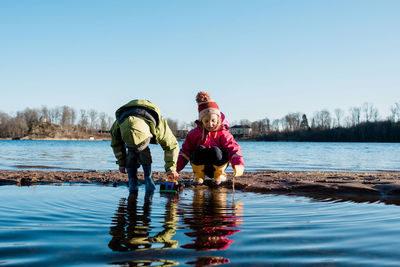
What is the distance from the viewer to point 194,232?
2461 millimetres

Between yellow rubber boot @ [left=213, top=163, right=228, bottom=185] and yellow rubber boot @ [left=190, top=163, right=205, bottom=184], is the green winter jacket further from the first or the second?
yellow rubber boot @ [left=213, top=163, right=228, bottom=185]

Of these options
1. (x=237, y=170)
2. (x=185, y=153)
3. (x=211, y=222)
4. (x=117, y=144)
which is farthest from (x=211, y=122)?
(x=211, y=222)

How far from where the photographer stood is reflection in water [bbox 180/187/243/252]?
7.09ft

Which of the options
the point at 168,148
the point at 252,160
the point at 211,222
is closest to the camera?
the point at 211,222

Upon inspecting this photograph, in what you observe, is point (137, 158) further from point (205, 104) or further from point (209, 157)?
point (205, 104)

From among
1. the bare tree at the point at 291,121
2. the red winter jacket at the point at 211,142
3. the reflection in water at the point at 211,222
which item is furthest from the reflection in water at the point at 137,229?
the bare tree at the point at 291,121

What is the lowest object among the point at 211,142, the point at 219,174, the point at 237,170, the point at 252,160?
the point at 252,160

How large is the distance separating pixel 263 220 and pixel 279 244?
30.0 inches

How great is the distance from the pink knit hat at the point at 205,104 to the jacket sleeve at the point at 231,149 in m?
0.38

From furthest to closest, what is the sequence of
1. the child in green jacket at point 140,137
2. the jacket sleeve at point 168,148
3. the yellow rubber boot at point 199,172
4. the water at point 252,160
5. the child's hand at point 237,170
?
the water at point 252,160, the yellow rubber boot at point 199,172, the jacket sleeve at point 168,148, the child's hand at point 237,170, the child in green jacket at point 140,137

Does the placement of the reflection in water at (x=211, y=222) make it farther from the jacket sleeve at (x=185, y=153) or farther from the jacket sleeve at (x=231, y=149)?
the jacket sleeve at (x=185, y=153)

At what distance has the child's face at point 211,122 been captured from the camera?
504 cm

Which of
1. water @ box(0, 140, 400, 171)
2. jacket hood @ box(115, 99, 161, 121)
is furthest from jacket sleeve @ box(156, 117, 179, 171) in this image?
water @ box(0, 140, 400, 171)

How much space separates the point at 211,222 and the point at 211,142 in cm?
248
